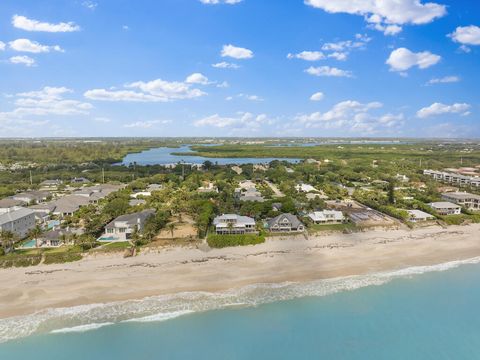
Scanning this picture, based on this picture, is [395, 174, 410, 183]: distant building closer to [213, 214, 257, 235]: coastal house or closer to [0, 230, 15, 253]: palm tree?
[213, 214, 257, 235]: coastal house

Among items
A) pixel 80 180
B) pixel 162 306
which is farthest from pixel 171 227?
pixel 80 180

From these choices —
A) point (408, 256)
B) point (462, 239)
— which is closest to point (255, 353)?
point (408, 256)

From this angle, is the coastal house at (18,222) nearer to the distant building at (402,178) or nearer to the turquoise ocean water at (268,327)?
the turquoise ocean water at (268,327)

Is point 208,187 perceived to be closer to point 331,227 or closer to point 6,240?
point 331,227

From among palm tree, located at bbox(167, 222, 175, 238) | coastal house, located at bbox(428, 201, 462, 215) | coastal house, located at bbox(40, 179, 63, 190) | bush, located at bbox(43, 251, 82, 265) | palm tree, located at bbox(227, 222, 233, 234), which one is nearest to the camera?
bush, located at bbox(43, 251, 82, 265)

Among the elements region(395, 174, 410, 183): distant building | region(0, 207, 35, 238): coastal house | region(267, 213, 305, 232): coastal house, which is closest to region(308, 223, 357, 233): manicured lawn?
region(267, 213, 305, 232): coastal house

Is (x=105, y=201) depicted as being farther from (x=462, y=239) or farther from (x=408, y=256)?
(x=462, y=239)

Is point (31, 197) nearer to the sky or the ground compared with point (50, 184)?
nearer to the ground
